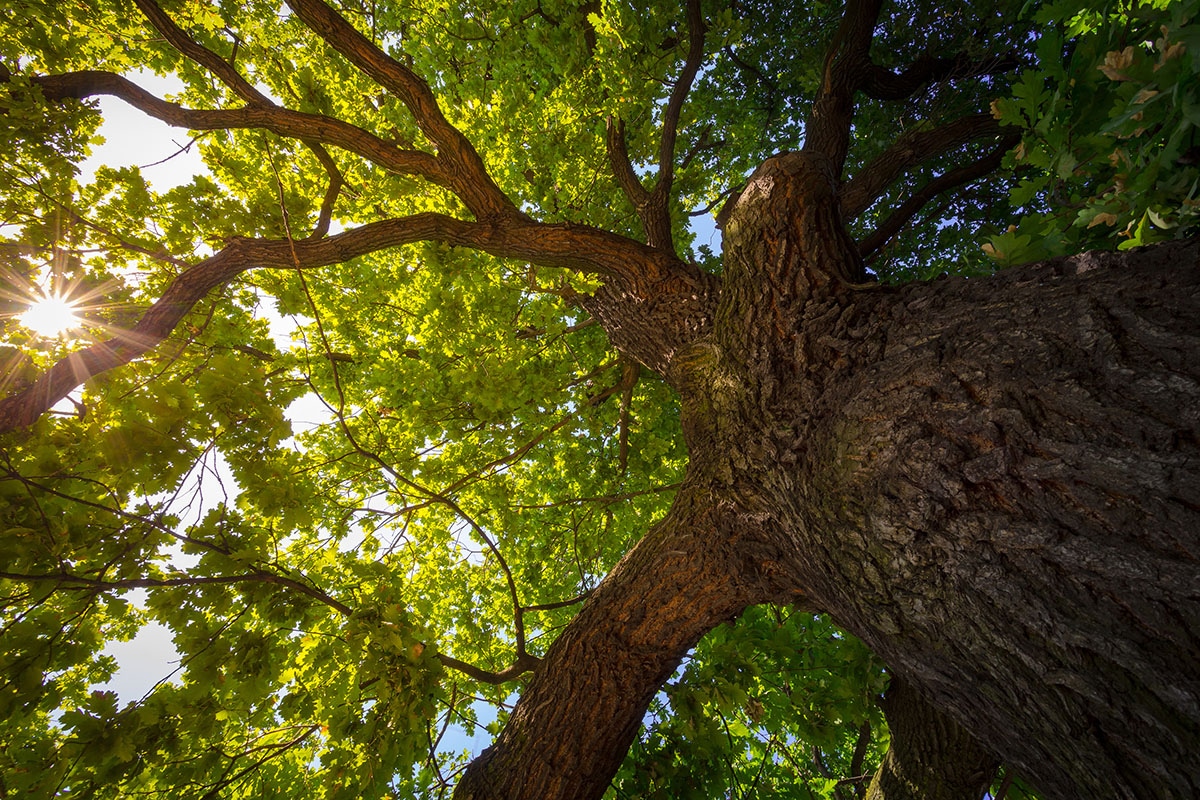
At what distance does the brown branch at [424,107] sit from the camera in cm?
313

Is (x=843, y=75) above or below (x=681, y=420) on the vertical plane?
above

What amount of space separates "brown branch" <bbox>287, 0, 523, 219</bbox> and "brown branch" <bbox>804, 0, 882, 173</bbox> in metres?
2.84

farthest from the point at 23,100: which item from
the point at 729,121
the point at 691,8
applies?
the point at 729,121

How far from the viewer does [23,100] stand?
2910mm

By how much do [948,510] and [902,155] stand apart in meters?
3.92

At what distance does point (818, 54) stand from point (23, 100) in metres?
7.22

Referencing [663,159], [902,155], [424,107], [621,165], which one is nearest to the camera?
[424,107]

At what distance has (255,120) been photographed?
303 centimetres

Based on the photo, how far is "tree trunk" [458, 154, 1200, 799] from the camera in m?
0.97

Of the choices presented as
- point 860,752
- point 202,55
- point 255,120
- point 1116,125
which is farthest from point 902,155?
point 202,55

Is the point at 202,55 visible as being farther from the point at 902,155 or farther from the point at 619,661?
the point at 902,155

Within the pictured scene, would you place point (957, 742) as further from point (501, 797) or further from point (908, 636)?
point (501, 797)

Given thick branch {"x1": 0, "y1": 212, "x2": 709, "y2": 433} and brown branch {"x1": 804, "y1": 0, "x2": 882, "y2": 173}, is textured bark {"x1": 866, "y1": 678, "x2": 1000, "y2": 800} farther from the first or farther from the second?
brown branch {"x1": 804, "y1": 0, "x2": 882, "y2": 173}

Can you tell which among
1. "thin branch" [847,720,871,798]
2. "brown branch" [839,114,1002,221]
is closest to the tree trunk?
"brown branch" [839,114,1002,221]
